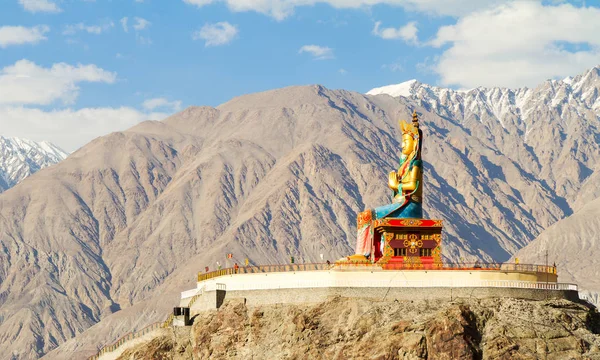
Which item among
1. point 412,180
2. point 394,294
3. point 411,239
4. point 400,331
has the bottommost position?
point 400,331

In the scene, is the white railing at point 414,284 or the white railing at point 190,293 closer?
the white railing at point 414,284

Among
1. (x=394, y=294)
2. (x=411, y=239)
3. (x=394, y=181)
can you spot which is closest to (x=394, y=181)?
(x=394, y=181)

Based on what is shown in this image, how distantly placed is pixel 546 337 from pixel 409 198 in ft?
67.6

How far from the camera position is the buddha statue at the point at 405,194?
307 ft

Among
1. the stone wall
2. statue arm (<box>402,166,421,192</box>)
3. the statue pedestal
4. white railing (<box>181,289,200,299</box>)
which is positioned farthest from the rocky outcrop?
statue arm (<box>402,166,421,192</box>)

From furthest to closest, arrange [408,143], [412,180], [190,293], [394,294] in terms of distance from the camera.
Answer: [190,293] → [408,143] → [412,180] → [394,294]

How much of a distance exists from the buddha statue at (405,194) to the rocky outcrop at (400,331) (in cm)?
1105

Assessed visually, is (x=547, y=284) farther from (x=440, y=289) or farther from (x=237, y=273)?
(x=237, y=273)

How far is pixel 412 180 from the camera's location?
95.1 m

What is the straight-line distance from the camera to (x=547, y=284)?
275 feet

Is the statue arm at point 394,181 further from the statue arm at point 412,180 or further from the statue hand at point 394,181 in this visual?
the statue arm at point 412,180

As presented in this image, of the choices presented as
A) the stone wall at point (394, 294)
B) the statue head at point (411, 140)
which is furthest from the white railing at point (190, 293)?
the statue head at point (411, 140)

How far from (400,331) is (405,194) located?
770 inches

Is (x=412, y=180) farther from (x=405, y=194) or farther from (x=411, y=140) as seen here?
(x=411, y=140)
